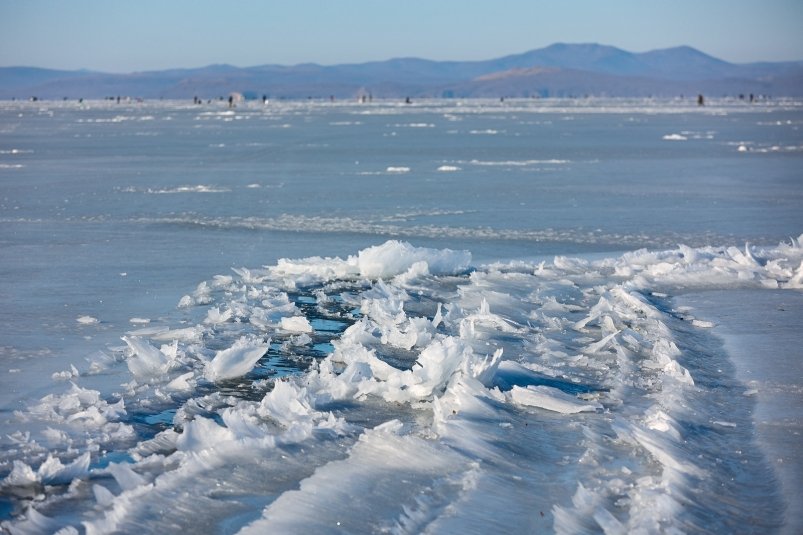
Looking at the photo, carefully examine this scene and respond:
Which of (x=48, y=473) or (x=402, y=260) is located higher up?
(x=402, y=260)

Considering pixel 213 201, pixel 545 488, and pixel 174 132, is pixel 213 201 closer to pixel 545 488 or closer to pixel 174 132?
pixel 545 488

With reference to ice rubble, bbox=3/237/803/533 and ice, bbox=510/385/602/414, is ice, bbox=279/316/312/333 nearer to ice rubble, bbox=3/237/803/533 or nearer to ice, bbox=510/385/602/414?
ice rubble, bbox=3/237/803/533

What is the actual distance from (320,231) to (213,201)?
10.9 ft

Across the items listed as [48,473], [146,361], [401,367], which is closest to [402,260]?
[401,367]

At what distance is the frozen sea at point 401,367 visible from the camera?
371 cm

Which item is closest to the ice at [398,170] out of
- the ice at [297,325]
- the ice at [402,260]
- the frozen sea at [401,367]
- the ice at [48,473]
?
the frozen sea at [401,367]

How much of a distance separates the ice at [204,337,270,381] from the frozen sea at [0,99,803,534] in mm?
14

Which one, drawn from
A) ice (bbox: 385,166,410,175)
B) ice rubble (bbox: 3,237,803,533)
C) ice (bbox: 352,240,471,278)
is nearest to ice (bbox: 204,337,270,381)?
ice rubble (bbox: 3,237,803,533)

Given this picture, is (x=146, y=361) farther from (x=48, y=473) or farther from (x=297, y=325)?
(x=48, y=473)

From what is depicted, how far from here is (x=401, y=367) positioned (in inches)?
223

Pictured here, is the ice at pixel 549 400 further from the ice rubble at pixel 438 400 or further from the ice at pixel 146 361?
the ice at pixel 146 361

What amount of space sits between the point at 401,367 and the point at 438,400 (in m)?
0.92

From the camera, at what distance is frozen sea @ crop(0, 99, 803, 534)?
3713mm

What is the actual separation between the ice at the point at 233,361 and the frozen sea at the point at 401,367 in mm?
14
